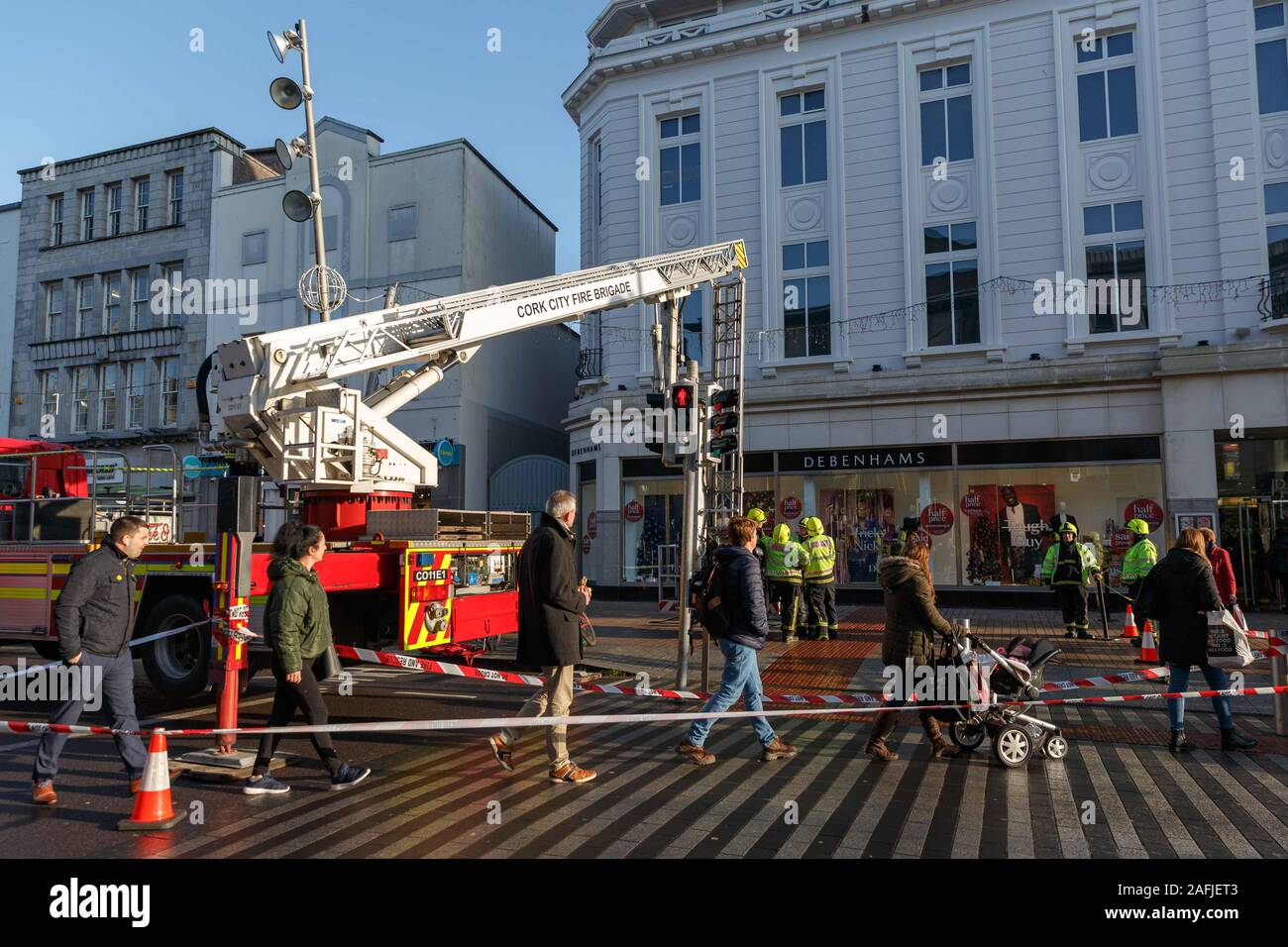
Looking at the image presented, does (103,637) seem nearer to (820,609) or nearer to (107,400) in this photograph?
(820,609)

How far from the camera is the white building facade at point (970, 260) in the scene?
52.1 ft

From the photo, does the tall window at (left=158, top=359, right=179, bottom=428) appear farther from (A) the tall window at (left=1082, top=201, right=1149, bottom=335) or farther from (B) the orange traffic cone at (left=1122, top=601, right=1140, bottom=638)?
(B) the orange traffic cone at (left=1122, top=601, right=1140, bottom=638)

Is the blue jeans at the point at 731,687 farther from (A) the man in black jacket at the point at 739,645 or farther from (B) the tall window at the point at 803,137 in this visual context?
(B) the tall window at the point at 803,137

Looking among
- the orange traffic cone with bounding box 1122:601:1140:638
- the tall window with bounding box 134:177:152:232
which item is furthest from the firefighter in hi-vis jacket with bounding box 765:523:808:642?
the tall window with bounding box 134:177:152:232

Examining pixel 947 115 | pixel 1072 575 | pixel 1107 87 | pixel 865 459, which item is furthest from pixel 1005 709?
pixel 1107 87

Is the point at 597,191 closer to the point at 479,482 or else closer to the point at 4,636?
the point at 479,482

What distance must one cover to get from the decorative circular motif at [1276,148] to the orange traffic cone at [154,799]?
19.5m

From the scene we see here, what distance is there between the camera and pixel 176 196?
2627cm

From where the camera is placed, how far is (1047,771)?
19.3 feet

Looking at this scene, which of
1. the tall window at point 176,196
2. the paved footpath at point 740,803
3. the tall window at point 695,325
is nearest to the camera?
the paved footpath at point 740,803

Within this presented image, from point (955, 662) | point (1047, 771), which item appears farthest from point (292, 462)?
point (1047, 771)

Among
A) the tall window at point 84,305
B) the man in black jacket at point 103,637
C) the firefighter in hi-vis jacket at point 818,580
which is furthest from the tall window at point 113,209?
the man in black jacket at point 103,637

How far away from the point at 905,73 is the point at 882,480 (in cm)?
880

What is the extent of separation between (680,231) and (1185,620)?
15.5m
